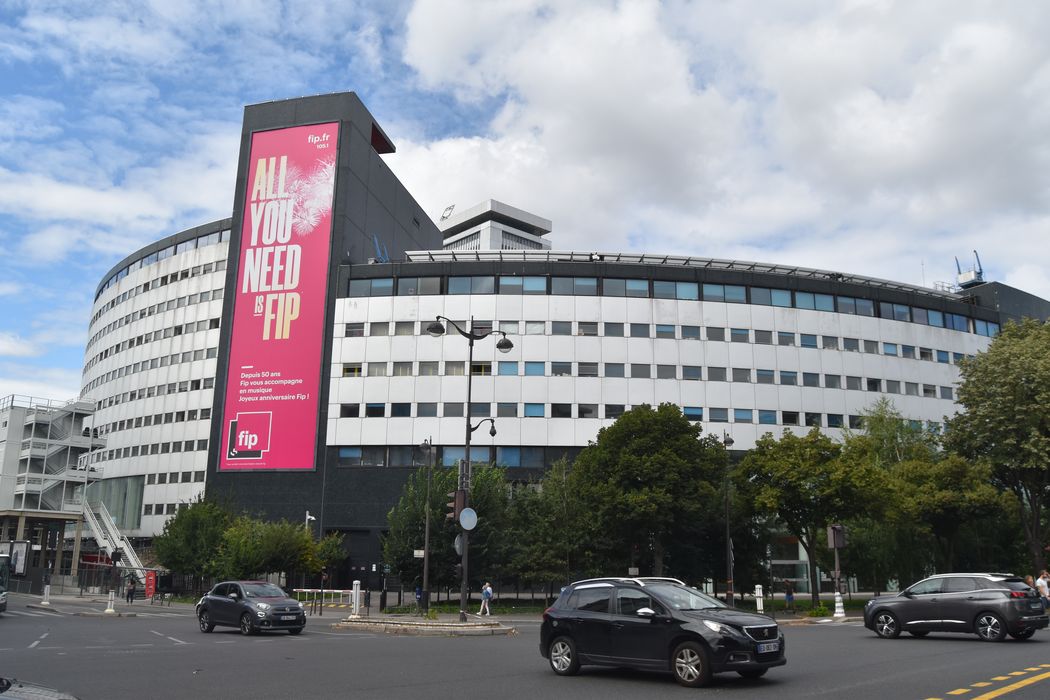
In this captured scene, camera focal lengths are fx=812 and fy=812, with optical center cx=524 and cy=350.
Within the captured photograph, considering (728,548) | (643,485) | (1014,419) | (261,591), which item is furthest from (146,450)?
(1014,419)

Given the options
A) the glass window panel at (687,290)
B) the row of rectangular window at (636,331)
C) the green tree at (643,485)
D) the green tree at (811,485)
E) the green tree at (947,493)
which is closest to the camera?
the green tree at (811,485)

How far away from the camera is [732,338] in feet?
201

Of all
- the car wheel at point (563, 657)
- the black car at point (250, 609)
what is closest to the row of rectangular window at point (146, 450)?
the black car at point (250, 609)

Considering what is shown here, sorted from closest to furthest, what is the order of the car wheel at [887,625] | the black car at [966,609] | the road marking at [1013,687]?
1. the road marking at [1013,687]
2. the black car at [966,609]
3. the car wheel at [887,625]

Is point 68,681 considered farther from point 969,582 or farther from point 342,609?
point 342,609

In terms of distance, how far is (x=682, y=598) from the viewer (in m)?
12.4

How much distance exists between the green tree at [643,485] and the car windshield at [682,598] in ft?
88.1

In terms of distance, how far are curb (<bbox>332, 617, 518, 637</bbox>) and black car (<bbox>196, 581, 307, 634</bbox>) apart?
2.62m

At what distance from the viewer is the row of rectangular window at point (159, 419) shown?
6851 centimetres

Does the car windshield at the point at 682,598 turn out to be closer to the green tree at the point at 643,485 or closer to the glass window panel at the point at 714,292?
the green tree at the point at 643,485

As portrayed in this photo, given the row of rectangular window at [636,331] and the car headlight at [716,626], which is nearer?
the car headlight at [716,626]

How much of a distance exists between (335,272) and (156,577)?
24583 mm

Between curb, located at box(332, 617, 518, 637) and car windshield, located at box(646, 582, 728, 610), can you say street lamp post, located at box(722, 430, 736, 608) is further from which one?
car windshield, located at box(646, 582, 728, 610)

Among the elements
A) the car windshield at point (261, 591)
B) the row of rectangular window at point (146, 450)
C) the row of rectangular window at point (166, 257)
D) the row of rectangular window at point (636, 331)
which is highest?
the row of rectangular window at point (166, 257)
